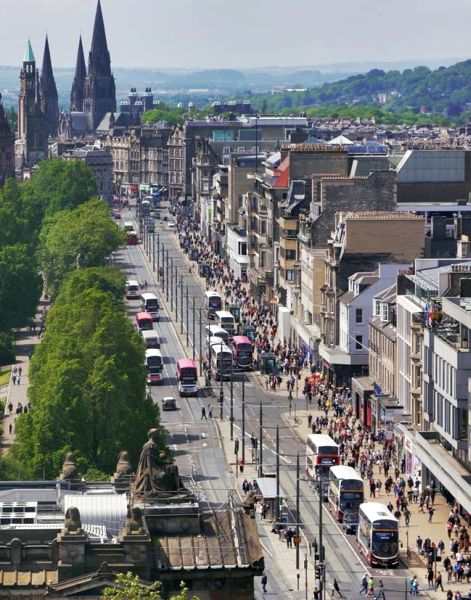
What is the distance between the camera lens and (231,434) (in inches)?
5108

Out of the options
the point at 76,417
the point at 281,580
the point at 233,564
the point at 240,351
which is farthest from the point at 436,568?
the point at 240,351

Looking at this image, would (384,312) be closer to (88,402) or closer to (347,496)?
(88,402)

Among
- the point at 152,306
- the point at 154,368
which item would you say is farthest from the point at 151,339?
the point at 152,306

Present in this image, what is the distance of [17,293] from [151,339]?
18.3 m

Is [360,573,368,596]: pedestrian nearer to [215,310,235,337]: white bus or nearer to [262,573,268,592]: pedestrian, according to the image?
[262,573,268,592]: pedestrian

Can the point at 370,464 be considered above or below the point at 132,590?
below

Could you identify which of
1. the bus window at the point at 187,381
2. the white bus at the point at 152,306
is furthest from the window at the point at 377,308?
the white bus at the point at 152,306

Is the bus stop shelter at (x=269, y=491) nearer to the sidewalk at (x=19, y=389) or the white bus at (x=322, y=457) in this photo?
the white bus at (x=322, y=457)

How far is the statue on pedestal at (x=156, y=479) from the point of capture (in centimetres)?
6316

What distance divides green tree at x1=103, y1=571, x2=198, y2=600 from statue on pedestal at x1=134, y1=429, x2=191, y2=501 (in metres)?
5.48

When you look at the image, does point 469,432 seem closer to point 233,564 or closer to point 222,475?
point 222,475

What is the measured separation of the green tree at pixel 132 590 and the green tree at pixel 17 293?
121 m

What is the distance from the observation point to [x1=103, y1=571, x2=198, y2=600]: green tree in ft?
180

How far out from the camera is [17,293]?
184 m
